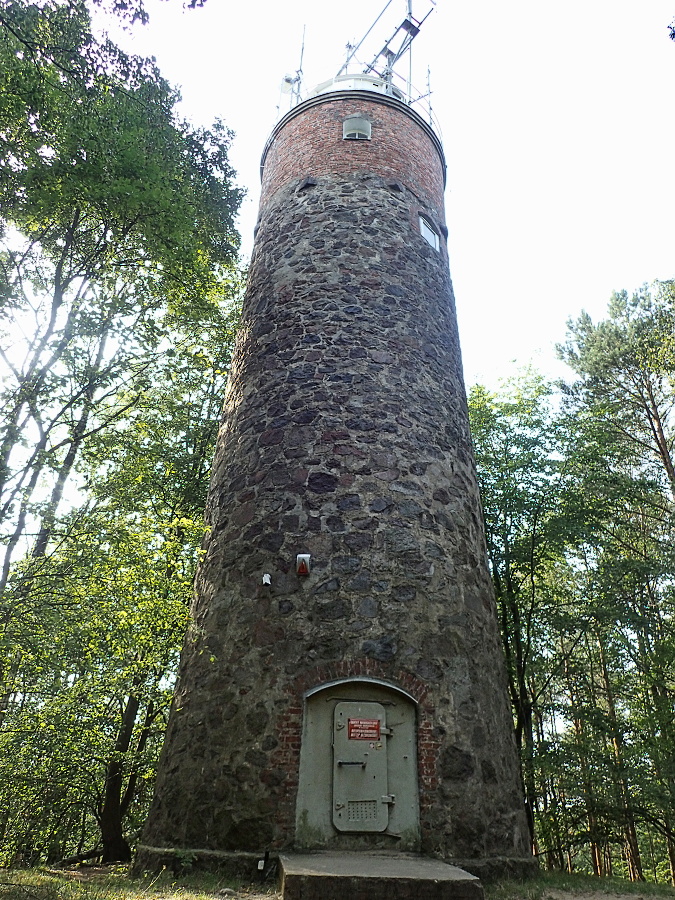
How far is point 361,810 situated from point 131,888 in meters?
2.08

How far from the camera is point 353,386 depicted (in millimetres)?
8188

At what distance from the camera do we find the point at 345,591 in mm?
6793

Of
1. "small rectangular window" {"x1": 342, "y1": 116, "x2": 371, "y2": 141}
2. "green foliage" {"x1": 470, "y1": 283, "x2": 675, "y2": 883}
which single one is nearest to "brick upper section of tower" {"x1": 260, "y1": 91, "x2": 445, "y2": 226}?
"small rectangular window" {"x1": 342, "y1": 116, "x2": 371, "y2": 141}

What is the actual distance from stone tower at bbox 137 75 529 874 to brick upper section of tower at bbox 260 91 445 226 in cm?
84

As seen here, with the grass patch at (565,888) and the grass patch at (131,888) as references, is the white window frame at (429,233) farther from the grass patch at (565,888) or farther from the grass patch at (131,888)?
the grass patch at (131,888)

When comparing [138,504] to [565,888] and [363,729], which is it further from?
[565,888]

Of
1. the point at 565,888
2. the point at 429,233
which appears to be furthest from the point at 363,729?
the point at 429,233

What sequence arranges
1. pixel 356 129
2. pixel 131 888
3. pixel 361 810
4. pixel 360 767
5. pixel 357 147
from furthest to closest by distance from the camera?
1. pixel 356 129
2. pixel 357 147
3. pixel 360 767
4. pixel 361 810
5. pixel 131 888

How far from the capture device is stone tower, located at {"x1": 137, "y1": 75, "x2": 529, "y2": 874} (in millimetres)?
5977

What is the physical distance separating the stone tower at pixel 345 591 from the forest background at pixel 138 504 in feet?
3.97

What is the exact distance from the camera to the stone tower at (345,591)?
5977 millimetres

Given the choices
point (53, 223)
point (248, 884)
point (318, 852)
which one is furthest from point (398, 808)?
point (53, 223)

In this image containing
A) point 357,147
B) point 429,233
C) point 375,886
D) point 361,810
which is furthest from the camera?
point 357,147

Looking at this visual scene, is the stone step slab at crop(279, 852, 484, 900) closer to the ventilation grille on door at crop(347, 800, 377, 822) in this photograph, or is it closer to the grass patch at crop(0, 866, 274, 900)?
the grass patch at crop(0, 866, 274, 900)
